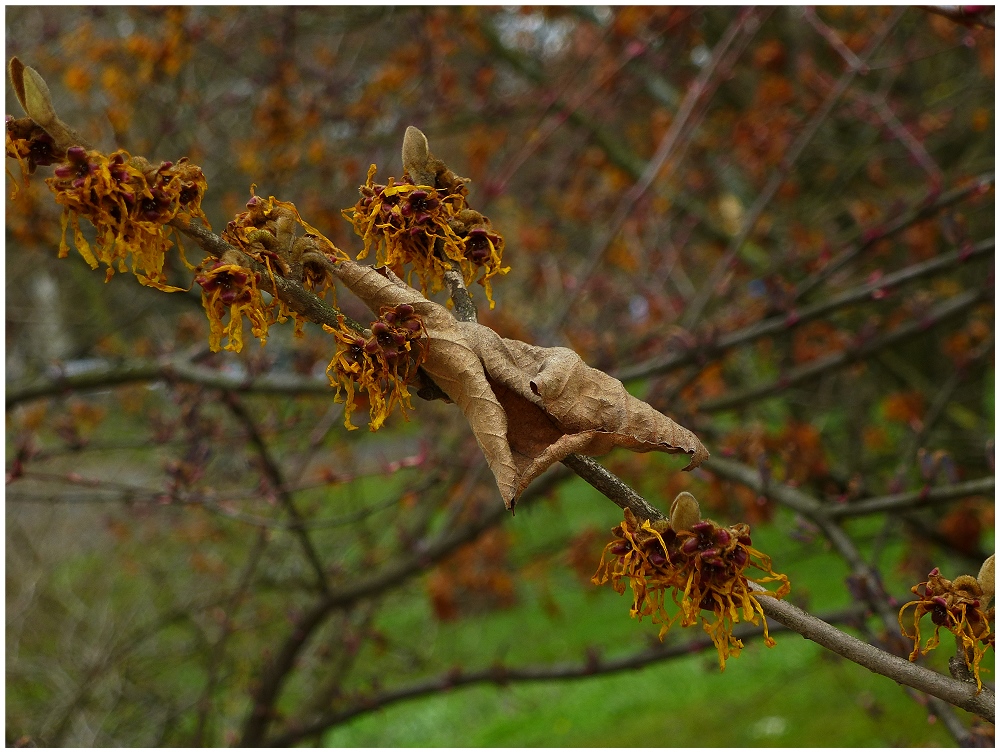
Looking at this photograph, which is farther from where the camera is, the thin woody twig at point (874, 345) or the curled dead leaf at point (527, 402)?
the thin woody twig at point (874, 345)

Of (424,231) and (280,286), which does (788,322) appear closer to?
(424,231)

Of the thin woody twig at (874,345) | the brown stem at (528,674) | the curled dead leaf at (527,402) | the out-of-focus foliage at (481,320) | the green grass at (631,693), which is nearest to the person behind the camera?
the curled dead leaf at (527,402)

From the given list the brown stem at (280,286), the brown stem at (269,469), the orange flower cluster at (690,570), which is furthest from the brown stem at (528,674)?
the brown stem at (280,286)

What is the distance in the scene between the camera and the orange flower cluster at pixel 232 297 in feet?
3.14

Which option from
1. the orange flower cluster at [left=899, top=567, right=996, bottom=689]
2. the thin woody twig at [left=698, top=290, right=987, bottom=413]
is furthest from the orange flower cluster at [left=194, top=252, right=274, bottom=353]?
the thin woody twig at [left=698, top=290, right=987, bottom=413]

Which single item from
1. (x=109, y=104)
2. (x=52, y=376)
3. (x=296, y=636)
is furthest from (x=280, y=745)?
(x=109, y=104)

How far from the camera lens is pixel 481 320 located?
383cm

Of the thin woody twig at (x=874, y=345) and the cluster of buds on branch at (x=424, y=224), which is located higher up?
the thin woody twig at (x=874, y=345)

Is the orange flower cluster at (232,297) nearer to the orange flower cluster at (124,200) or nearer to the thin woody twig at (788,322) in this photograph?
the orange flower cluster at (124,200)

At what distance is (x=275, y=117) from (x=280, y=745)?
2.49 m

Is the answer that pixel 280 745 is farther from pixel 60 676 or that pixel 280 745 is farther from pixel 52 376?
pixel 60 676

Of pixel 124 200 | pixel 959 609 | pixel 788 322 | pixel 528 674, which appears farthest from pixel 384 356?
pixel 528 674

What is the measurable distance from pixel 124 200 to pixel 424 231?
12.5 inches

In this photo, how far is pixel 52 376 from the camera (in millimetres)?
2566
